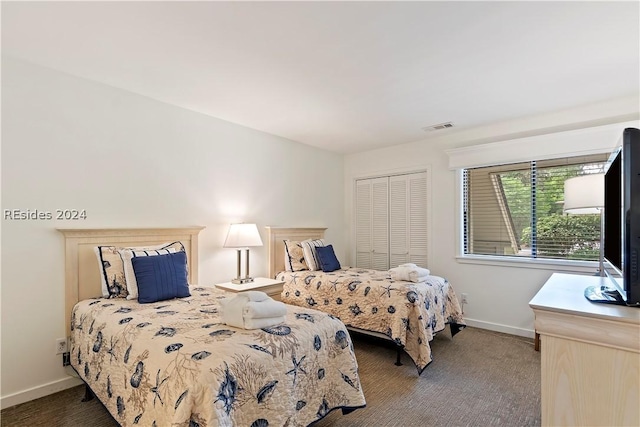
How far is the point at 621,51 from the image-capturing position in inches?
91.2

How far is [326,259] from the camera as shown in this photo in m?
4.19

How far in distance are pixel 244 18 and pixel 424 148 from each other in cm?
331

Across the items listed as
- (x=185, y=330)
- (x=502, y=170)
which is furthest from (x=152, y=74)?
(x=502, y=170)

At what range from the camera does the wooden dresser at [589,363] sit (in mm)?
1080

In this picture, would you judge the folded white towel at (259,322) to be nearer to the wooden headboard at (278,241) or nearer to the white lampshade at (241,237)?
the white lampshade at (241,237)

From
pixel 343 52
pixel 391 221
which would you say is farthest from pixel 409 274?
pixel 343 52

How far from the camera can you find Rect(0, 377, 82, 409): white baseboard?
2.32m

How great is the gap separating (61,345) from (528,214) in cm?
483

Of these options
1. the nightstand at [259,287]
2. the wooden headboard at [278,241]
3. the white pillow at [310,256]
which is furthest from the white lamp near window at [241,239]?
the white pillow at [310,256]

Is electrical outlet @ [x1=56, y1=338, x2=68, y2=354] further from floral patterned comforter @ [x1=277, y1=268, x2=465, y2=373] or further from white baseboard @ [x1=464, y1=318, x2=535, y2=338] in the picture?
white baseboard @ [x1=464, y1=318, x2=535, y2=338]

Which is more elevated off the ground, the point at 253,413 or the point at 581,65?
the point at 581,65

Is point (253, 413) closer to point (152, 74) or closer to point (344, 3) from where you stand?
point (344, 3)

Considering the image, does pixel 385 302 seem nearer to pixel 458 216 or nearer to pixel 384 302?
pixel 384 302

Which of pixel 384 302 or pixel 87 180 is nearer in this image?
pixel 87 180
